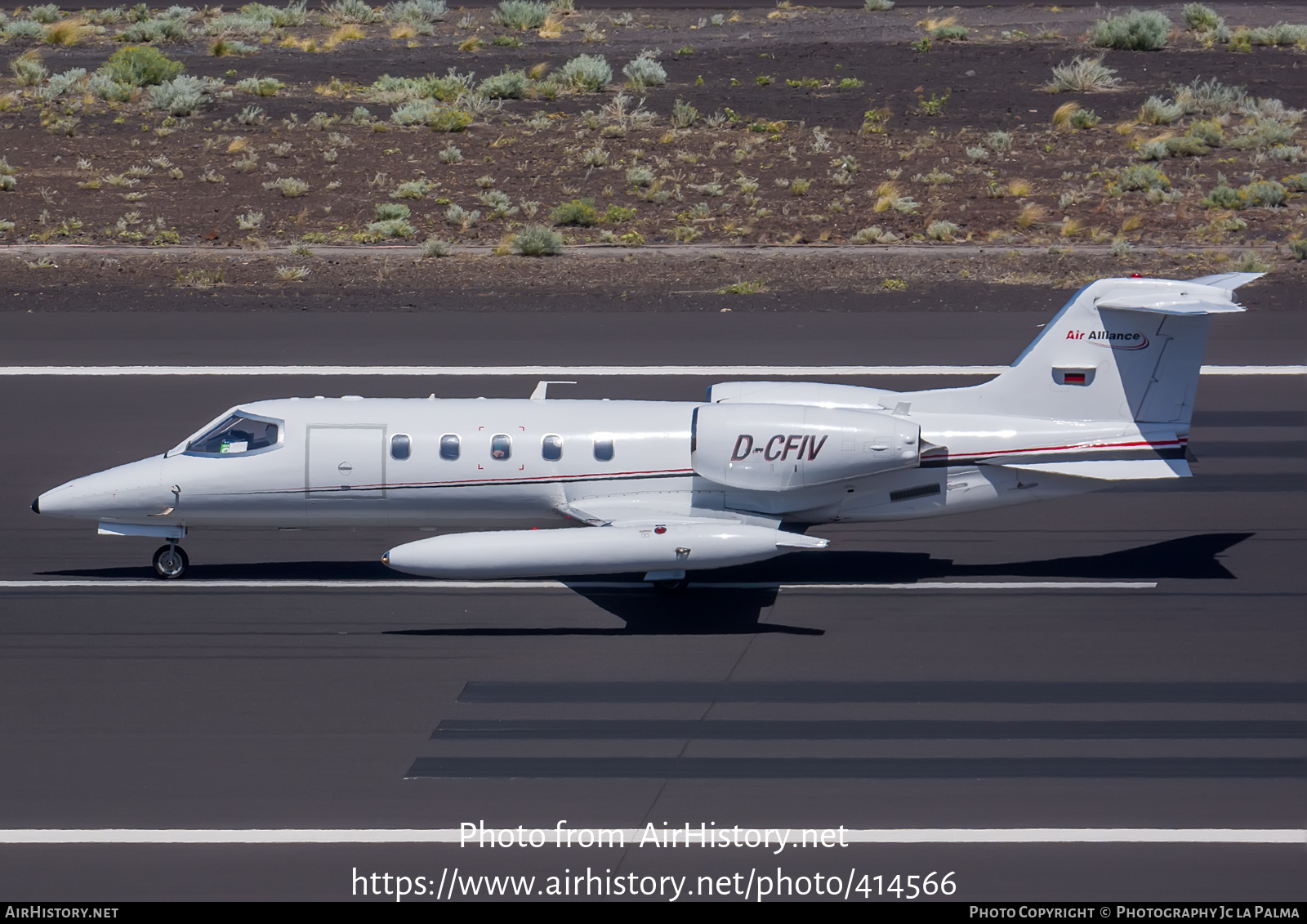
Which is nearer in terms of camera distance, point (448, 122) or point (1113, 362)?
point (1113, 362)

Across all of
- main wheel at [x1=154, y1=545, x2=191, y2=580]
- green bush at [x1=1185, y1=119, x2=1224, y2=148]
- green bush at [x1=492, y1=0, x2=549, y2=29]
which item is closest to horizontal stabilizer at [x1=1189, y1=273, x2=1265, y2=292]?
main wheel at [x1=154, y1=545, x2=191, y2=580]

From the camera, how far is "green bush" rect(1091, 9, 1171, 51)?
199 ft

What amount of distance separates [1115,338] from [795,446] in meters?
4.03

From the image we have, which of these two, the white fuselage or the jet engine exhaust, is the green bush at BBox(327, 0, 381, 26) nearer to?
the white fuselage

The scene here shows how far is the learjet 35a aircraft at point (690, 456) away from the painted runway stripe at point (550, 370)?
31.3 feet

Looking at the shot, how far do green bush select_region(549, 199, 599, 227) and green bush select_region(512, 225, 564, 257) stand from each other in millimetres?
2829

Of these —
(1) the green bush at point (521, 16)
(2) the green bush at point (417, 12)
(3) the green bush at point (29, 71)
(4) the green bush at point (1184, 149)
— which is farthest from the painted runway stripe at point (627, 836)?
(1) the green bush at point (521, 16)

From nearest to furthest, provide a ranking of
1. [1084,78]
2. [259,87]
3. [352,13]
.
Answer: [259,87] → [1084,78] → [352,13]

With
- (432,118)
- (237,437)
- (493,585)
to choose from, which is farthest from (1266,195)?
(237,437)

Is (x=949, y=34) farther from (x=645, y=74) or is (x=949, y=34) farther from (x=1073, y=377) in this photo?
(x=1073, y=377)

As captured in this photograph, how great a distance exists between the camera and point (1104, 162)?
147 feet

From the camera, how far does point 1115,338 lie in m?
16.9

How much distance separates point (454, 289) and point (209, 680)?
2020 cm

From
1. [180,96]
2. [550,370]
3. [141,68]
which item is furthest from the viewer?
[141,68]
